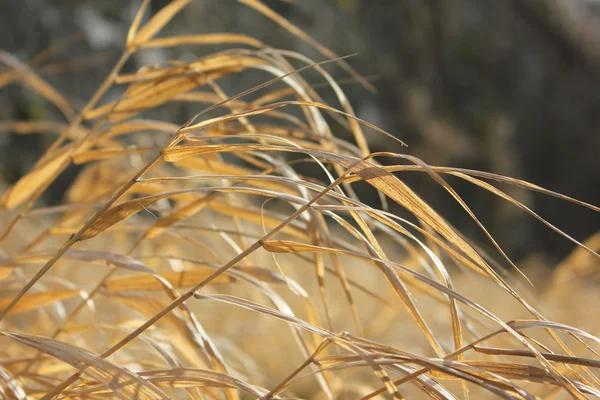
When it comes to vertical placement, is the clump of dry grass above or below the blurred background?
below

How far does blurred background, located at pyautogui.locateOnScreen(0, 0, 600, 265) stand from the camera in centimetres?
429

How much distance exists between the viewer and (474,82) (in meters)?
5.62

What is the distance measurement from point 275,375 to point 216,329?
12 cm

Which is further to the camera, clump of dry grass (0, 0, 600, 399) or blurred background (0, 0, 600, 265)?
blurred background (0, 0, 600, 265)

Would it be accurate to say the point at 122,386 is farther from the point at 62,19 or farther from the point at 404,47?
the point at 404,47

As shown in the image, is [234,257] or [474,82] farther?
[474,82]

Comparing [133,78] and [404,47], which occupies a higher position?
[404,47]

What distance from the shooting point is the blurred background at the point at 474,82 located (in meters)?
4.29

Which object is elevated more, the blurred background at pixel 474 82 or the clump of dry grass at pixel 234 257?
the blurred background at pixel 474 82

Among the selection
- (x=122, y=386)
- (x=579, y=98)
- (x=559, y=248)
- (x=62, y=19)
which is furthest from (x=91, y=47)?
(x=579, y=98)

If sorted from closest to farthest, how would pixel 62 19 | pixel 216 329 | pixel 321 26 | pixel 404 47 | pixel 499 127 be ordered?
1. pixel 216 329
2. pixel 62 19
3. pixel 321 26
4. pixel 404 47
5. pixel 499 127

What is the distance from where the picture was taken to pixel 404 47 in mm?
5250

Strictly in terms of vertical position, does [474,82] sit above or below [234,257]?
above

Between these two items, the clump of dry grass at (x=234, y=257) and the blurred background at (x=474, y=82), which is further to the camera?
the blurred background at (x=474, y=82)
